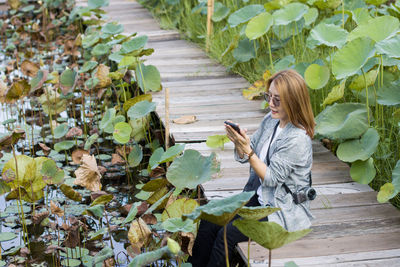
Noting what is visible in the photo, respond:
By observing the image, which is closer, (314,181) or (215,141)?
(314,181)

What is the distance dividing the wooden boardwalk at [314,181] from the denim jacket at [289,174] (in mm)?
112

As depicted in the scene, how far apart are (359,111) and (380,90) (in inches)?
5.5

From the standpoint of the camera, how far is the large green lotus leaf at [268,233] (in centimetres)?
158

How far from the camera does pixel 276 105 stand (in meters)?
2.14

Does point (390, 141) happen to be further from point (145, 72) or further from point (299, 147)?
point (145, 72)

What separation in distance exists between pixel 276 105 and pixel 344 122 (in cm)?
70

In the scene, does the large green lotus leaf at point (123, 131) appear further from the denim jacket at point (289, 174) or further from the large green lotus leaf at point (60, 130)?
the denim jacket at point (289, 174)

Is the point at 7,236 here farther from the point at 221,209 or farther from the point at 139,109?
the point at 221,209

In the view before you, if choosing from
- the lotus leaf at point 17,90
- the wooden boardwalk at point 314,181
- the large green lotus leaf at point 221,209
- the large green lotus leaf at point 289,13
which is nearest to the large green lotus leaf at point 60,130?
the lotus leaf at point 17,90

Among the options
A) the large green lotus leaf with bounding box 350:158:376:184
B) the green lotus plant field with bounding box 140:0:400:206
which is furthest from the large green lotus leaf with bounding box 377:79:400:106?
the large green lotus leaf with bounding box 350:158:376:184

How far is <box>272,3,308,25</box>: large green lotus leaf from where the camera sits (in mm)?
3404

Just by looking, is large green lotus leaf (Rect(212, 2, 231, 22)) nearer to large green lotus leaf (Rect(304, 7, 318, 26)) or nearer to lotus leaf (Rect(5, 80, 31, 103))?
large green lotus leaf (Rect(304, 7, 318, 26))

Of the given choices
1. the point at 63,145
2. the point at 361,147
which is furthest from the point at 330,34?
the point at 63,145

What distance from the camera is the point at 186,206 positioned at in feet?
7.64
